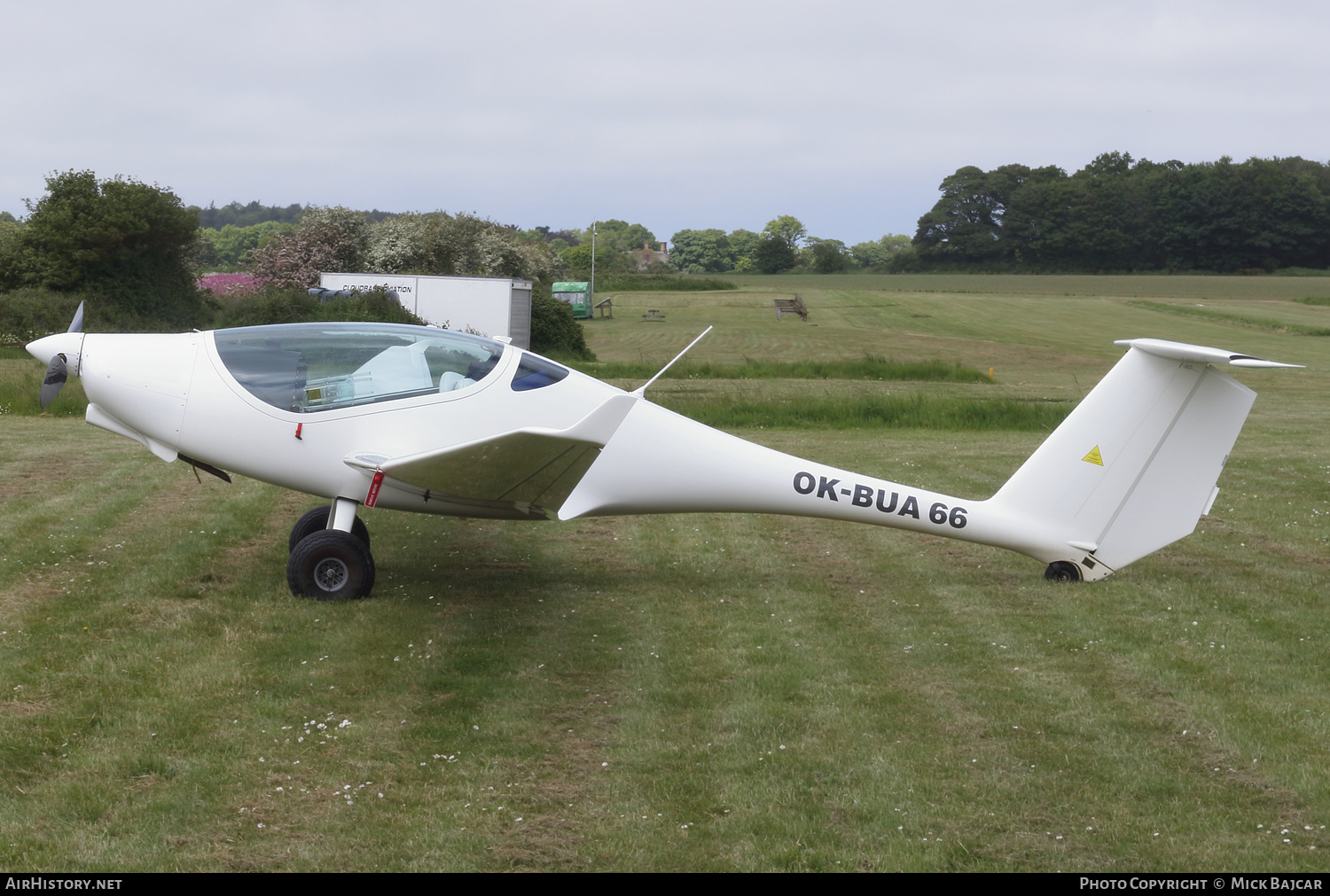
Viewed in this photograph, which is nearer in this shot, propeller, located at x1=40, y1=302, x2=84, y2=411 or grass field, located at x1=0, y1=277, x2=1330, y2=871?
grass field, located at x1=0, y1=277, x2=1330, y2=871

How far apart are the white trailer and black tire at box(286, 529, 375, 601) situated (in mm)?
25717

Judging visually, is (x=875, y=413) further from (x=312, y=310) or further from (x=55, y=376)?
(x=312, y=310)

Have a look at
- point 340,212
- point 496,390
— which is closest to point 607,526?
point 496,390

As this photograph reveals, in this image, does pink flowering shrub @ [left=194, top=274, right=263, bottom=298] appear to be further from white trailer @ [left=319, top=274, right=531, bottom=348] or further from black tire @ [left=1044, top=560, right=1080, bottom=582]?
black tire @ [left=1044, top=560, right=1080, bottom=582]

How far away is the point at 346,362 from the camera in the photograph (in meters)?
7.75

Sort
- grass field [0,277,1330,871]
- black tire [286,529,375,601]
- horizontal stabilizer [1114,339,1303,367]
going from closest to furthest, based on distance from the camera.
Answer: grass field [0,277,1330,871] → horizontal stabilizer [1114,339,1303,367] → black tire [286,529,375,601]

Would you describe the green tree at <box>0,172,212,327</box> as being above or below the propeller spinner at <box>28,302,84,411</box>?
above

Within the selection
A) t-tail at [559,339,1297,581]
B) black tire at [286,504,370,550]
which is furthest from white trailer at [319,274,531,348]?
t-tail at [559,339,1297,581]

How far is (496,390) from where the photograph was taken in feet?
25.7

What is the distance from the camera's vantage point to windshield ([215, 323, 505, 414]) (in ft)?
25.1
